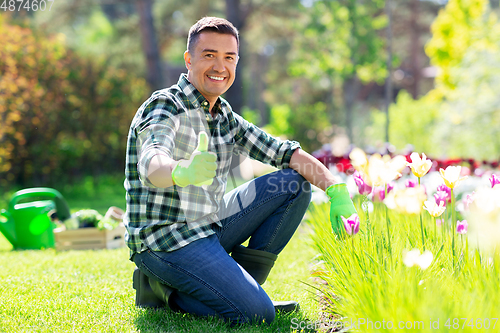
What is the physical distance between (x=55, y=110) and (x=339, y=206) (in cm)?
703

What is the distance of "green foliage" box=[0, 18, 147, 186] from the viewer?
693cm

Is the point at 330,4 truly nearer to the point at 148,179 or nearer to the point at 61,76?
the point at 61,76

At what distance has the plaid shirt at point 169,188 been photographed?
1860mm

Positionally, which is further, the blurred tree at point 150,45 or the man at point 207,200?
the blurred tree at point 150,45

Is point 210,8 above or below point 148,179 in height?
above

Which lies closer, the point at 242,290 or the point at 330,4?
the point at 242,290

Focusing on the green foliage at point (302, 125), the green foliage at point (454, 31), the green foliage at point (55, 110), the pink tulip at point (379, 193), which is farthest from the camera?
the green foliage at point (454, 31)

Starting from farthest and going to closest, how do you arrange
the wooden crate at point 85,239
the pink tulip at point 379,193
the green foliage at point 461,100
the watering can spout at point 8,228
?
1. the green foliage at point 461,100
2. the watering can spout at point 8,228
3. the wooden crate at point 85,239
4. the pink tulip at point 379,193

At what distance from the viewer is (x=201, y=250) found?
192 cm

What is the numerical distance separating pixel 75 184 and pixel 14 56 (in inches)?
106

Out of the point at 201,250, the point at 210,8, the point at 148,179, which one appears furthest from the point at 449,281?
the point at 210,8

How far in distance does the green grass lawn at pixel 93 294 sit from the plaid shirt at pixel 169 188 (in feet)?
1.14

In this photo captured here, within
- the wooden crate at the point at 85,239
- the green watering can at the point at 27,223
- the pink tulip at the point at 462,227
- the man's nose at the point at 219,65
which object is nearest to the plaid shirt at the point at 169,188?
the man's nose at the point at 219,65

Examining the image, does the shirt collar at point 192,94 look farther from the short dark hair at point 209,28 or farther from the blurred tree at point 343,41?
the blurred tree at point 343,41
